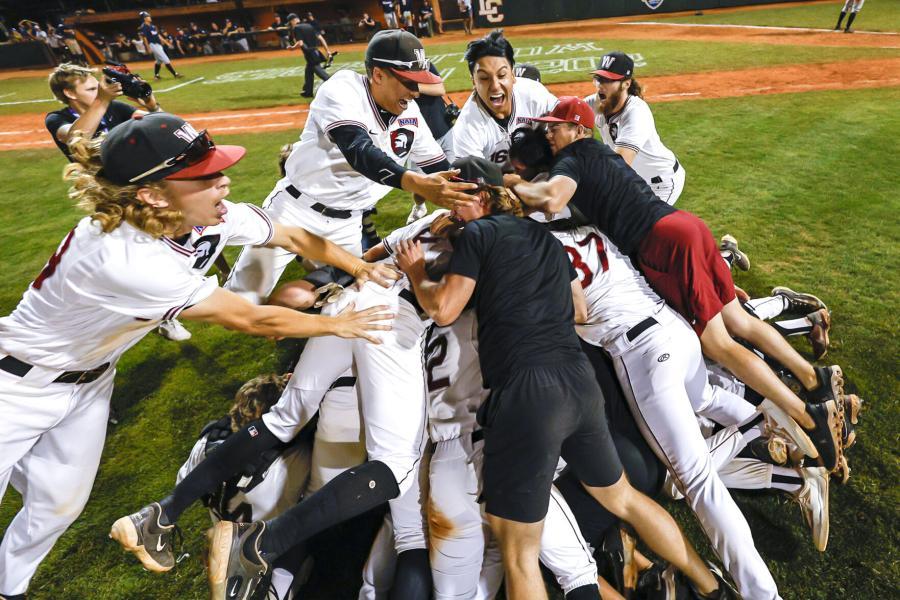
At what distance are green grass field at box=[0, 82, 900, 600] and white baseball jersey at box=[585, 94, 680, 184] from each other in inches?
52.4

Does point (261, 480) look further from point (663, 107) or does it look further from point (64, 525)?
point (663, 107)

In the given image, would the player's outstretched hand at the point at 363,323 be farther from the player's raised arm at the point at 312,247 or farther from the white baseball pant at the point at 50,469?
Result: the white baseball pant at the point at 50,469

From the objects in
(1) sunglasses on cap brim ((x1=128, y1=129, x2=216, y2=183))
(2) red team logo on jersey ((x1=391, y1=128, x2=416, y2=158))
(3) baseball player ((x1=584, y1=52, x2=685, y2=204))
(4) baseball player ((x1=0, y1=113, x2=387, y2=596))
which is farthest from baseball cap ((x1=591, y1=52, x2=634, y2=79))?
(1) sunglasses on cap brim ((x1=128, y1=129, x2=216, y2=183))

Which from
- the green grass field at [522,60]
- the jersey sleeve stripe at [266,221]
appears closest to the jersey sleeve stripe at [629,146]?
the jersey sleeve stripe at [266,221]

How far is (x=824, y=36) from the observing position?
1573cm

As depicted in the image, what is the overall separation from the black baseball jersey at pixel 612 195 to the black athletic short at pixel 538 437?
1080 millimetres

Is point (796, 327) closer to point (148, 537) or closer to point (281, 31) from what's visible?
point (148, 537)

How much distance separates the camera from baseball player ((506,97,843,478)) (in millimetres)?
2922

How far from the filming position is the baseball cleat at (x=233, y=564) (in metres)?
2.43

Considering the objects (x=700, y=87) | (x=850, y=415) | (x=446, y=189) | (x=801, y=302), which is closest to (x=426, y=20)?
(x=700, y=87)

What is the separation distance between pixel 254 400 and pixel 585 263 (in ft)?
7.09

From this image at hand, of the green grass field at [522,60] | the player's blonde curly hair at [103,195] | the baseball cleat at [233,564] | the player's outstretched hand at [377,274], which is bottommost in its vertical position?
the green grass field at [522,60]

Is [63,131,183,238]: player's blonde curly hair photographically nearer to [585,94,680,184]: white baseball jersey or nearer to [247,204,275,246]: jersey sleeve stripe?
[247,204,275,246]: jersey sleeve stripe

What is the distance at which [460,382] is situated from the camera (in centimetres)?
282
